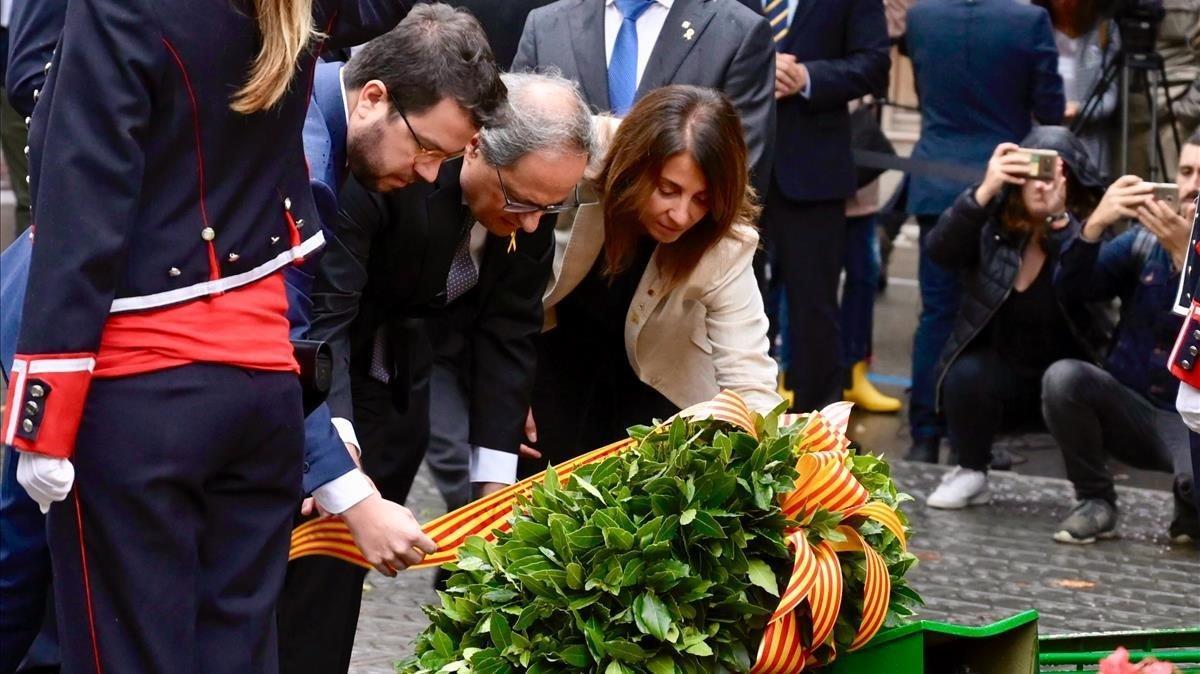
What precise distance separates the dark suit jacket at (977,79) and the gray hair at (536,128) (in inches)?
166

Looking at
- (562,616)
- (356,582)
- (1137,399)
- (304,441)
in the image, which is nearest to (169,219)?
(304,441)

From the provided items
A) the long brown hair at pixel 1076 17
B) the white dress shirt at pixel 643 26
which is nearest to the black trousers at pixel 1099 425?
the white dress shirt at pixel 643 26

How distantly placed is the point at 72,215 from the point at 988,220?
4.69 m

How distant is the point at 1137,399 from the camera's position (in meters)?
6.64

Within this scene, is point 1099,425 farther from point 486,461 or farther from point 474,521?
point 474,521

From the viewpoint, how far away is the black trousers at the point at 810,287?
291 inches

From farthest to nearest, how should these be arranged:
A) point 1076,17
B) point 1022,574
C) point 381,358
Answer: point 1076,17, point 1022,574, point 381,358

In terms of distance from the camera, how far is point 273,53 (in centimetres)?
299

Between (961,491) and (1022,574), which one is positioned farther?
(961,491)

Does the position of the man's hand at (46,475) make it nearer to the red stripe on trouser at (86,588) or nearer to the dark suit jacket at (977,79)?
the red stripe on trouser at (86,588)

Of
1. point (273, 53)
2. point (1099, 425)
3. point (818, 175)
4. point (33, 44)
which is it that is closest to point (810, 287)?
point (818, 175)

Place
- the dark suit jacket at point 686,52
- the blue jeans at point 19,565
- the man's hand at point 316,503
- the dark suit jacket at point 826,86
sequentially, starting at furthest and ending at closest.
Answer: the dark suit jacket at point 826,86, the dark suit jacket at point 686,52, the blue jeans at point 19,565, the man's hand at point 316,503

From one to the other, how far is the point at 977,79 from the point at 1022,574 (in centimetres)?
267

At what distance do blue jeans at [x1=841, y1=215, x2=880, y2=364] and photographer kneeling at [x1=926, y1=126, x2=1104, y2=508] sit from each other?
1.54 metres
